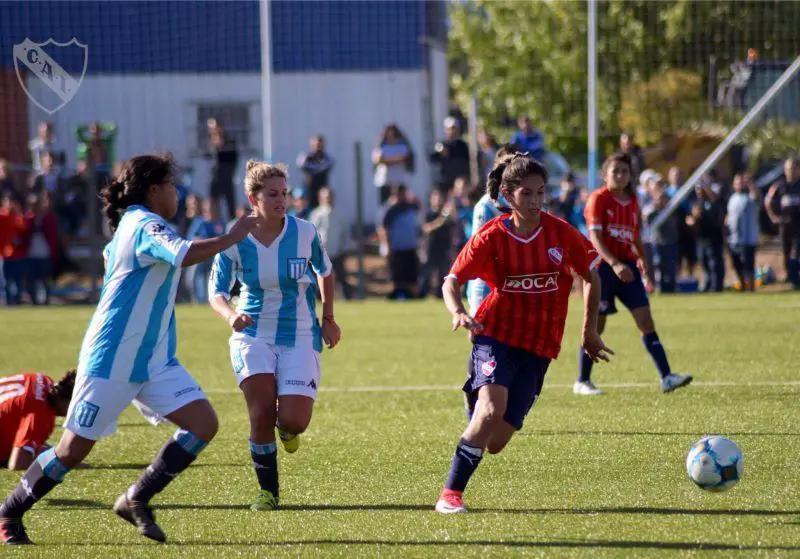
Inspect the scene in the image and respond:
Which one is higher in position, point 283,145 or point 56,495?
point 283,145

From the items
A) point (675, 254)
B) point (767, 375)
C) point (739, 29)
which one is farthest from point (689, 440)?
point (739, 29)

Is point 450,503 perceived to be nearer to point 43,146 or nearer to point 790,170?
point 790,170

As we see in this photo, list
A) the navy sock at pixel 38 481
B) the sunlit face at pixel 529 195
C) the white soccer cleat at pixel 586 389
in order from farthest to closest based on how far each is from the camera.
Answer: the white soccer cleat at pixel 586 389 → the sunlit face at pixel 529 195 → the navy sock at pixel 38 481

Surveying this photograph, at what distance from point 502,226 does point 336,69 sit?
1990cm

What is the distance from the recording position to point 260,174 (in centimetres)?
652

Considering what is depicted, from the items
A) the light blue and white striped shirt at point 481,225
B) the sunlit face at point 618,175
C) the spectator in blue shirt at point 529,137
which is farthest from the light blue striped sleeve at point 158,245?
the spectator in blue shirt at point 529,137

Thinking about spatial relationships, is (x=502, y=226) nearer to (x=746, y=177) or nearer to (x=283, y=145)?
(x=746, y=177)

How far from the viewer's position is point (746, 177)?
829 inches

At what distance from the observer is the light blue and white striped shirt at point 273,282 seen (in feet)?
21.8

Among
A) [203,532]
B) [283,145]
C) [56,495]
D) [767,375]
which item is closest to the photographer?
[203,532]

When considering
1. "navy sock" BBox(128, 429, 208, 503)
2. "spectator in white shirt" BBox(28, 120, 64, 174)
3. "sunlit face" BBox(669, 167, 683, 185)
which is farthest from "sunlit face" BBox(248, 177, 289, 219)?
"spectator in white shirt" BBox(28, 120, 64, 174)

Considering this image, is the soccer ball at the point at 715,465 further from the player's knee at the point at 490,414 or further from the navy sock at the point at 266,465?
the navy sock at the point at 266,465

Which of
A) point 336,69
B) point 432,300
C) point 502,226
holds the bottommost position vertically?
point 432,300

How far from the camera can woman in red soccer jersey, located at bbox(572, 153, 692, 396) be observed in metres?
10.1
